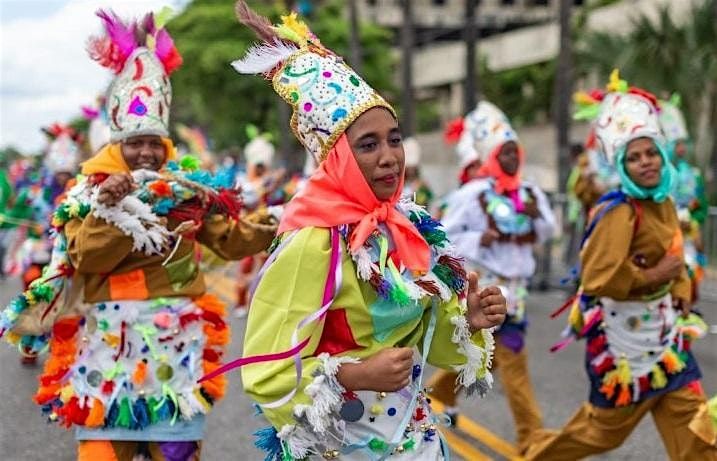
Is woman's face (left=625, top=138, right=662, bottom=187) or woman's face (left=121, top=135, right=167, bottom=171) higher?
woman's face (left=121, top=135, right=167, bottom=171)

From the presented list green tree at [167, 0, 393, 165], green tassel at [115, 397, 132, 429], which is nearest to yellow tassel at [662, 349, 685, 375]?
green tassel at [115, 397, 132, 429]

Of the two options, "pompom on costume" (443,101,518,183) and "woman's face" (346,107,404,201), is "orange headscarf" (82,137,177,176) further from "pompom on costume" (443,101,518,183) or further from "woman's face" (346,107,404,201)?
"pompom on costume" (443,101,518,183)

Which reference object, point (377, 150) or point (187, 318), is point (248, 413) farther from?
point (377, 150)

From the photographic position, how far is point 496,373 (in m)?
8.17

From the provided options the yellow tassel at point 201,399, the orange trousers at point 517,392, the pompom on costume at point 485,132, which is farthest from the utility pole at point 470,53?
the yellow tassel at point 201,399

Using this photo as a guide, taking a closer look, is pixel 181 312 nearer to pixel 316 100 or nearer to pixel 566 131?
pixel 316 100

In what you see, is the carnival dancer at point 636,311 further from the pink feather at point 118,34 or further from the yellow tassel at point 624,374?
the pink feather at point 118,34

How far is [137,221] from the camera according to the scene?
399 cm

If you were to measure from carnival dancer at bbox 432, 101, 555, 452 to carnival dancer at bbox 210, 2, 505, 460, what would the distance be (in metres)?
3.33

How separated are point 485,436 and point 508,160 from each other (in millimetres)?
2035

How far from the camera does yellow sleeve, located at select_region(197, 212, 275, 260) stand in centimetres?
449

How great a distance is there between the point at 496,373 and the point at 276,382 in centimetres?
568

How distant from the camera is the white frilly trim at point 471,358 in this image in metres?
3.16

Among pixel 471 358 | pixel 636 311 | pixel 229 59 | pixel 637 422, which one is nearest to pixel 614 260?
pixel 636 311
